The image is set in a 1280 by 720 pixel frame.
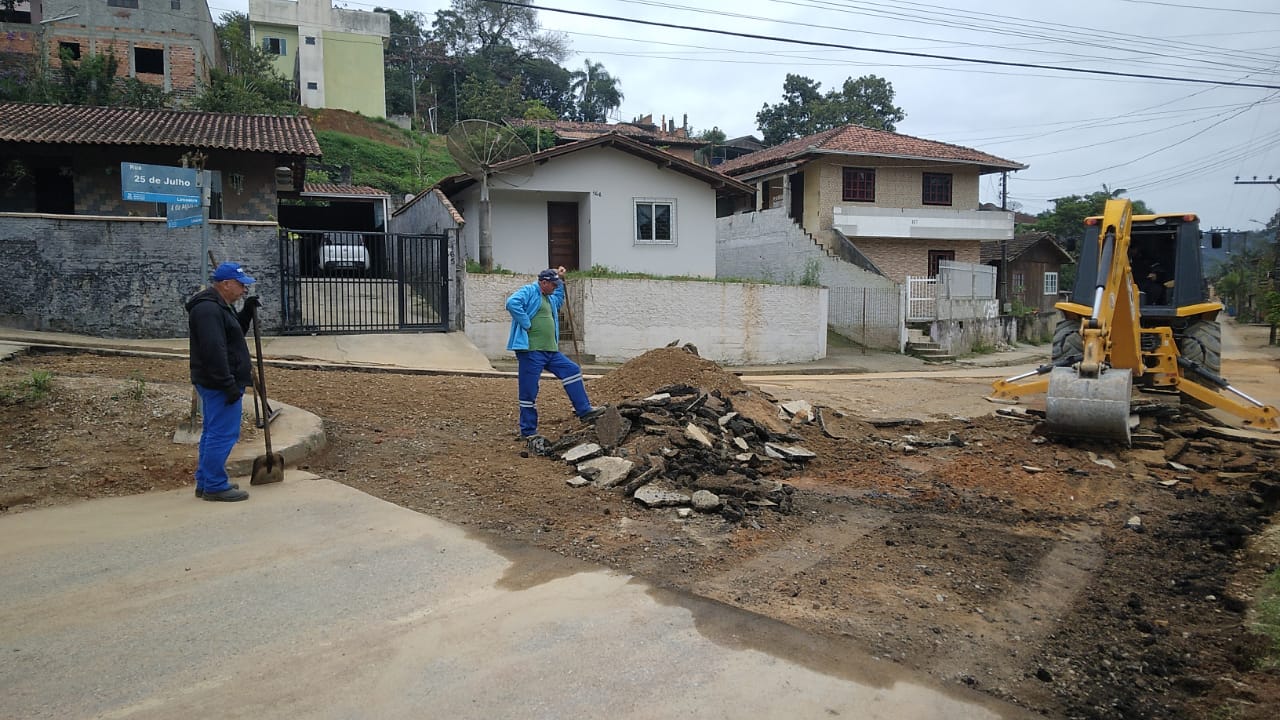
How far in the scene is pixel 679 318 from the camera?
18922 millimetres

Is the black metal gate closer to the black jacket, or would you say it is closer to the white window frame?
the white window frame

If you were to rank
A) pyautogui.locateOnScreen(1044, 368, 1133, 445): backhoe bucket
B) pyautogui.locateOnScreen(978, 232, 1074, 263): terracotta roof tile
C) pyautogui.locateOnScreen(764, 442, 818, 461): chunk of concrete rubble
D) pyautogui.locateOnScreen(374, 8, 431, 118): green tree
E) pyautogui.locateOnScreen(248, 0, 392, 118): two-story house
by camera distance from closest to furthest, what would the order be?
pyautogui.locateOnScreen(764, 442, 818, 461): chunk of concrete rubble < pyautogui.locateOnScreen(1044, 368, 1133, 445): backhoe bucket < pyautogui.locateOnScreen(978, 232, 1074, 263): terracotta roof tile < pyautogui.locateOnScreen(248, 0, 392, 118): two-story house < pyautogui.locateOnScreen(374, 8, 431, 118): green tree

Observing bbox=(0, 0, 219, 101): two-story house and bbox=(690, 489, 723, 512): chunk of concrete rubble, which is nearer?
bbox=(690, 489, 723, 512): chunk of concrete rubble

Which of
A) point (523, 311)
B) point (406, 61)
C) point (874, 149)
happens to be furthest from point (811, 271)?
point (406, 61)

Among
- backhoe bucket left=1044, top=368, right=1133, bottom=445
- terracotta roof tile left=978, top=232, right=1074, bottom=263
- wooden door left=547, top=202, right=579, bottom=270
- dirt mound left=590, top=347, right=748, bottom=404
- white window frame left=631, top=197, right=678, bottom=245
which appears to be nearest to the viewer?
backhoe bucket left=1044, top=368, right=1133, bottom=445

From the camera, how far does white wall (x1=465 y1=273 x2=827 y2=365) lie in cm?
1716

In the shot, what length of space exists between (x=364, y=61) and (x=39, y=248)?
40515 millimetres

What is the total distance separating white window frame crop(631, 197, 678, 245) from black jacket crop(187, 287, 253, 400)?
1662 centimetres

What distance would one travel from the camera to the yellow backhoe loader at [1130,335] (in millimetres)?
8797

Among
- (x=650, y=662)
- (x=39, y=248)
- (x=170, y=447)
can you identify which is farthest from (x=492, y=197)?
(x=650, y=662)

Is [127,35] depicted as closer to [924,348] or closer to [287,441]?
[924,348]

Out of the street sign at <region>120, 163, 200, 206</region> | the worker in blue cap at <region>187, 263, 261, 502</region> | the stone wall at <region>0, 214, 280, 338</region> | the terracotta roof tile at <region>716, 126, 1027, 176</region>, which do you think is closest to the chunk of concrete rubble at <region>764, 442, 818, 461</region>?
the worker in blue cap at <region>187, 263, 261, 502</region>

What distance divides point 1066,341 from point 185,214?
11319 millimetres

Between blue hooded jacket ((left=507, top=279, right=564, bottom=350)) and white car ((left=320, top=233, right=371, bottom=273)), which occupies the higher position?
white car ((left=320, top=233, right=371, bottom=273))
